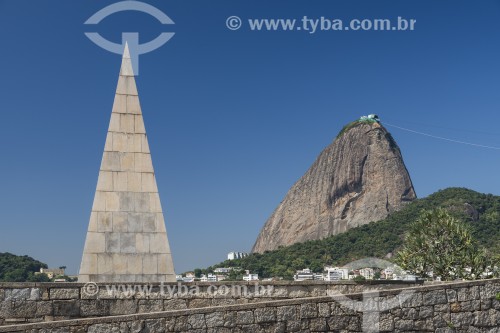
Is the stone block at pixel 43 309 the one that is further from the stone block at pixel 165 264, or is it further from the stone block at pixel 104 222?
the stone block at pixel 165 264

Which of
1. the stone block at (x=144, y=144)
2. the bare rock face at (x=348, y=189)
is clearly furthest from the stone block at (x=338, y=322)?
the bare rock face at (x=348, y=189)

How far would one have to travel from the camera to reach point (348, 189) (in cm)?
17762

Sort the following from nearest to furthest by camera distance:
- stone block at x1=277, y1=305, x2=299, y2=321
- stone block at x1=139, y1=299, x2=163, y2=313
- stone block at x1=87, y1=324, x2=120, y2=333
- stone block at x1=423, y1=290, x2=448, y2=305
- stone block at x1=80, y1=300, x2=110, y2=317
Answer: stone block at x1=87, y1=324, x2=120, y2=333, stone block at x1=277, y1=305, x2=299, y2=321, stone block at x1=423, y1=290, x2=448, y2=305, stone block at x1=80, y1=300, x2=110, y2=317, stone block at x1=139, y1=299, x2=163, y2=313

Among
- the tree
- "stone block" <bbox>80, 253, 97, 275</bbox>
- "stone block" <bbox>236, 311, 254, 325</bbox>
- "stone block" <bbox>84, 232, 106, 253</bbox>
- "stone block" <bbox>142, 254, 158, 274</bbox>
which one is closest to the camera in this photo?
"stone block" <bbox>236, 311, 254, 325</bbox>

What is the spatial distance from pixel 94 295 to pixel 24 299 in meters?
1.07

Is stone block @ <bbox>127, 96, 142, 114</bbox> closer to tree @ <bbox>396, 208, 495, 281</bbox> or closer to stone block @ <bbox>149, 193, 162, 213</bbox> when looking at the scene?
stone block @ <bbox>149, 193, 162, 213</bbox>

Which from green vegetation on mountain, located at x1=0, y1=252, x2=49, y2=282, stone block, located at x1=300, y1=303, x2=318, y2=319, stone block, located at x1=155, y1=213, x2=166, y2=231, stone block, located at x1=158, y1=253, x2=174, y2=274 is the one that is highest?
stone block, located at x1=155, y1=213, x2=166, y2=231

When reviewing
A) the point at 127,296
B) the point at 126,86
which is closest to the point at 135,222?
the point at 127,296

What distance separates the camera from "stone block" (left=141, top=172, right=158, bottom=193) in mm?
11938

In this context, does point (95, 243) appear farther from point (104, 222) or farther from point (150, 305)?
point (150, 305)

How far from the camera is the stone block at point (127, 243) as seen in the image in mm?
11555

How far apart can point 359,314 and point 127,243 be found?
5.04 meters

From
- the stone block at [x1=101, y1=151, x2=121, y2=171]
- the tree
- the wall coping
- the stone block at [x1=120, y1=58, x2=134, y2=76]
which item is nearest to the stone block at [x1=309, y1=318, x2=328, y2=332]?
the wall coping

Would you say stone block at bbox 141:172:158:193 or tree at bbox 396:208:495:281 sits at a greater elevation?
stone block at bbox 141:172:158:193
